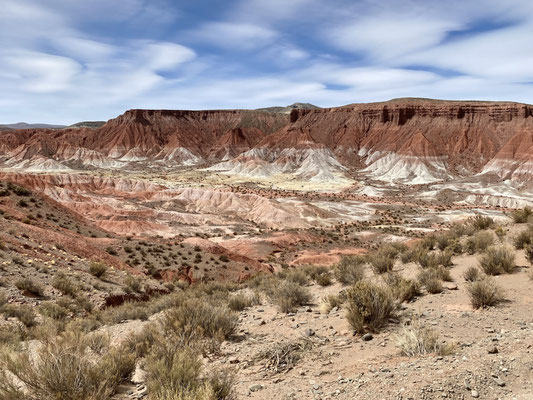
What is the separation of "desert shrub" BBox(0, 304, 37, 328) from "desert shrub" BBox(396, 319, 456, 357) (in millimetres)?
10129

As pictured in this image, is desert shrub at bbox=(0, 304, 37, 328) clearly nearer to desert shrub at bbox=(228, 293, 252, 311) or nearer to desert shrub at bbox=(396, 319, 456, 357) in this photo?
desert shrub at bbox=(228, 293, 252, 311)

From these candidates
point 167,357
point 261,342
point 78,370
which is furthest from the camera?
point 261,342

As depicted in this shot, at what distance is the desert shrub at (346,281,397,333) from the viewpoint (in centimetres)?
672

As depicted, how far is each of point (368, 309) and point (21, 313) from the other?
10048 millimetres

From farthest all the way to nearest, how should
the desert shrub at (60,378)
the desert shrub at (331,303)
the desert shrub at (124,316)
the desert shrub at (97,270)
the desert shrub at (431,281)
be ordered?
the desert shrub at (97,270)
the desert shrub at (124,316)
the desert shrub at (431,281)
the desert shrub at (331,303)
the desert shrub at (60,378)

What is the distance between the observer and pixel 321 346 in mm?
6402

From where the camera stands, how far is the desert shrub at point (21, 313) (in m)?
10.3

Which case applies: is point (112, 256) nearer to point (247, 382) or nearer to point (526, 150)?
point (247, 382)

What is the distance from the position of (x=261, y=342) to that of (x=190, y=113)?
617 ft

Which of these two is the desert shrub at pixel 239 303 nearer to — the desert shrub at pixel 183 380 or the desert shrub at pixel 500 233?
the desert shrub at pixel 183 380

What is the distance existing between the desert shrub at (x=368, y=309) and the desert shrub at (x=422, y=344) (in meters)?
0.93

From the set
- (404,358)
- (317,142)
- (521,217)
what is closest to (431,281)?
(404,358)

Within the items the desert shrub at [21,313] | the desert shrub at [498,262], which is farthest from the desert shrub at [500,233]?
the desert shrub at [21,313]

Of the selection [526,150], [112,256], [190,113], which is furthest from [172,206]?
[190,113]
